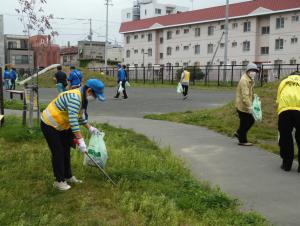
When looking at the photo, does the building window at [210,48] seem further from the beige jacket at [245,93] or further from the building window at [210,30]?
the beige jacket at [245,93]

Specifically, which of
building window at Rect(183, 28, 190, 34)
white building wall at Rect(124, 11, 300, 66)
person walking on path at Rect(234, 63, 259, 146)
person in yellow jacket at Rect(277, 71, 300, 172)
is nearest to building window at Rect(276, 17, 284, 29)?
white building wall at Rect(124, 11, 300, 66)

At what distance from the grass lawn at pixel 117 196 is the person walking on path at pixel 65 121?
0.36m

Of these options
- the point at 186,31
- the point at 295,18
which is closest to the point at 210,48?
the point at 186,31

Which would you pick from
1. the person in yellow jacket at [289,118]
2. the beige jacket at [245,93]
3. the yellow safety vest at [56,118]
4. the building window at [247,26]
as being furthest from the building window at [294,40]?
the yellow safety vest at [56,118]

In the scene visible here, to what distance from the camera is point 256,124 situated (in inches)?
447

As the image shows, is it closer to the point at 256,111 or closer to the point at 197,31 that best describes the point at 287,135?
the point at 256,111

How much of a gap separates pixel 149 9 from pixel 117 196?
88514 mm

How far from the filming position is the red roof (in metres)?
50.4

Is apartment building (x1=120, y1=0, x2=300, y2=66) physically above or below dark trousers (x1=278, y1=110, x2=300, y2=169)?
above

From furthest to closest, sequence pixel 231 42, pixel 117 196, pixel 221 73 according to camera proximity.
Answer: pixel 231 42
pixel 221 73
pixel 117 196

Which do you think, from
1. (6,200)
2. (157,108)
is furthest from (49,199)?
(157,108)

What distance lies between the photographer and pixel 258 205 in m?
5.25

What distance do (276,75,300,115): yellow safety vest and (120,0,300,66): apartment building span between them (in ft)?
145

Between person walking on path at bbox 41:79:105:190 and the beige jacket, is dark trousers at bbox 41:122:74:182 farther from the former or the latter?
the beige jacket
